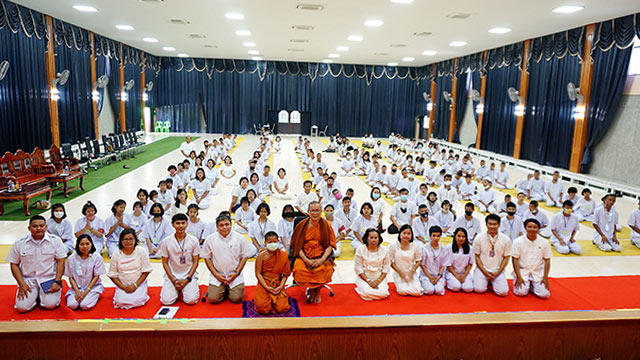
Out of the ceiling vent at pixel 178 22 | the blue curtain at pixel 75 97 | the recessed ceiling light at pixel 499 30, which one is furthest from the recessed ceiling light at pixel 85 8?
the recessed ceiling light at pixel 499 30

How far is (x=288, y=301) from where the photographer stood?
4.85 m

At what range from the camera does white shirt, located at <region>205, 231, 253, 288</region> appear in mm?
4895

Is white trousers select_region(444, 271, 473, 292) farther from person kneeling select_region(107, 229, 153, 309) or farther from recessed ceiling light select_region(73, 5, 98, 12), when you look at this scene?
recessed ceiling light select_region(73, 5, 98, 12)

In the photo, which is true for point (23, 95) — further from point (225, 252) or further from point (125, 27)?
point (225, 252)

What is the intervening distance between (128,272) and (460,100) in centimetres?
1934

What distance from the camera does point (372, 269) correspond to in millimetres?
5086

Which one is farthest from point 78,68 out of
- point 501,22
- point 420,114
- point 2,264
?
point 420,114

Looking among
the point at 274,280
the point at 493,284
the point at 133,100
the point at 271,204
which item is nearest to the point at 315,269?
the point at 274,280

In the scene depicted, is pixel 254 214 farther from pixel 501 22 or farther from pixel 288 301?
pixel 501 22

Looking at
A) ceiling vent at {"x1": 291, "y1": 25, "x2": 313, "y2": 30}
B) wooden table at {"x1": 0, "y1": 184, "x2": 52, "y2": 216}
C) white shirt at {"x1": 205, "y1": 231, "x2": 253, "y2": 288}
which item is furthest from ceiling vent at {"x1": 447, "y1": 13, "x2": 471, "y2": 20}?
wooden table at {"x1": 0, "y1": 184, "x2": 52, "y2": 216}

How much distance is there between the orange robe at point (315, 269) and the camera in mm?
4805

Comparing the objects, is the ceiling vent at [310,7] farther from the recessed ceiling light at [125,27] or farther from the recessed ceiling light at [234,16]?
the recessed ceiling light at [125,27]

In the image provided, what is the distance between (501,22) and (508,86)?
543 centimetres

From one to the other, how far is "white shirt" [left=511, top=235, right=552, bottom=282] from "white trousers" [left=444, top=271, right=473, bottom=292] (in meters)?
0.62
